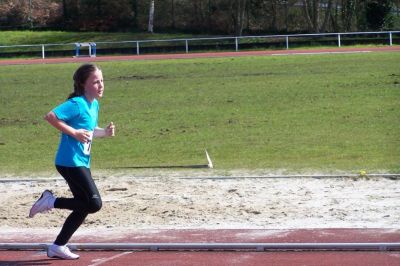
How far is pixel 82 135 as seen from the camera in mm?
7938

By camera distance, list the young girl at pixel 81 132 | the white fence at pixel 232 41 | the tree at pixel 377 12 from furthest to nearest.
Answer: the tree at pixel 377 12, the white fence at pixel 232 41, the young girl at pixel 81 132

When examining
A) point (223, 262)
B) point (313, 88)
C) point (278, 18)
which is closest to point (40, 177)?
point (223, 262)

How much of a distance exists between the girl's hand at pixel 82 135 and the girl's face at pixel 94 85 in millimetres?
404

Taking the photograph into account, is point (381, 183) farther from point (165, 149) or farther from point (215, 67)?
point (215, 67)

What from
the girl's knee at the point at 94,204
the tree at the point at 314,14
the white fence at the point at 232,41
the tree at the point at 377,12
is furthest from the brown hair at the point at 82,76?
the tree at the point at 377,12

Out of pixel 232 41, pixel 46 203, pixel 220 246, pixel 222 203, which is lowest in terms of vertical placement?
pixel 222 203

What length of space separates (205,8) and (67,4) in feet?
35.9

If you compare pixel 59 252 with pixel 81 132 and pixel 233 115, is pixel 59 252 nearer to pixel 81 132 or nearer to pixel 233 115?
pixel 81 132

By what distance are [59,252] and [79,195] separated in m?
0.64

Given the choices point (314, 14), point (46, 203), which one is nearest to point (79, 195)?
point (46, 203)

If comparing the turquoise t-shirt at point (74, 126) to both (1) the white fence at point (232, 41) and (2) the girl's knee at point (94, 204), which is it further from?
(1) the white fence at point (232, 41)

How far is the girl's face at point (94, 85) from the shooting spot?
820 centimetres

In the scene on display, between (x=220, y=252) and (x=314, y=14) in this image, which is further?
(x=314, y=14)

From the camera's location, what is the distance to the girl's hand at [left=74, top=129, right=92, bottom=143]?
312 inches
